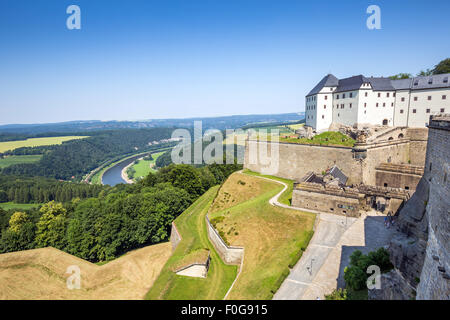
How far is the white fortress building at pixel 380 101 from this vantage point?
1602 inches

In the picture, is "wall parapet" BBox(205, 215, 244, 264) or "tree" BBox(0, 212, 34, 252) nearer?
"wall parapet" BBox(205, 215, 244, 264)

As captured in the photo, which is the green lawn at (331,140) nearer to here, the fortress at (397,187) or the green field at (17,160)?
the fortress at (397,187)

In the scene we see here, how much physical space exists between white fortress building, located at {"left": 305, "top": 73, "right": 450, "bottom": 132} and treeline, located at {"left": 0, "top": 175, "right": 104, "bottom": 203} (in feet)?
269

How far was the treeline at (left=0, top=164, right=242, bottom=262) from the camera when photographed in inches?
1580

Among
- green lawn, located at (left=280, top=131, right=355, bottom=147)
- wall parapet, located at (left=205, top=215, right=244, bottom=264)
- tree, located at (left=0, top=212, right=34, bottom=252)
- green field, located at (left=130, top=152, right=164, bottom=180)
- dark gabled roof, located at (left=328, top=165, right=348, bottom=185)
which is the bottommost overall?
green field, located at (left=130, top=152, right=164, bottom=180)

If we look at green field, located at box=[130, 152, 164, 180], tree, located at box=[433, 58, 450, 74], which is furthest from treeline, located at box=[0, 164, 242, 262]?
green field, located at box=[130, 152, 164, 180]

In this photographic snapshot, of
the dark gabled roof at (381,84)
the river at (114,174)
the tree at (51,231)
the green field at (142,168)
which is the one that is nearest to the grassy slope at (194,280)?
the tree at (51,231)

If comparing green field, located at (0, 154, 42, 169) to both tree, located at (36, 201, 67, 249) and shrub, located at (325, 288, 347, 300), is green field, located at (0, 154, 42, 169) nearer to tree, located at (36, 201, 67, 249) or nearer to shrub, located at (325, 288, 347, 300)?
tree, located at (36, 201, 67, 249)

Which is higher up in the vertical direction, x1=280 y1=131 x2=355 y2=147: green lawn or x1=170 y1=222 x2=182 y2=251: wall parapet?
x1=280 y1=131 x2=355 y2=147: green lawn

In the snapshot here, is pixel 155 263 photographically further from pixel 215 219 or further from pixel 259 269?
pixel 259 269

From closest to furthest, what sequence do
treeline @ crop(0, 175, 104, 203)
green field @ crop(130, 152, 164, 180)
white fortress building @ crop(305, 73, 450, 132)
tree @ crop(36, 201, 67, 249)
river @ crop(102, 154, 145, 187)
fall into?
white fortress building @ crop(305, 73, 450, 132) → tree @ crop(36, 201, 67, 249) → treeline @ crop(0, 175, 104, 203) → river @ crop(102, 154, 145, 187) → green field @ crop(130, 152, 164, 180)

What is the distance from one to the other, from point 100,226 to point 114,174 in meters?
129

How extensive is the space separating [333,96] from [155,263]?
44132 millimetres

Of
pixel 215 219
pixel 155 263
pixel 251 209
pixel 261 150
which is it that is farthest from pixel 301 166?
pixel 155 263
